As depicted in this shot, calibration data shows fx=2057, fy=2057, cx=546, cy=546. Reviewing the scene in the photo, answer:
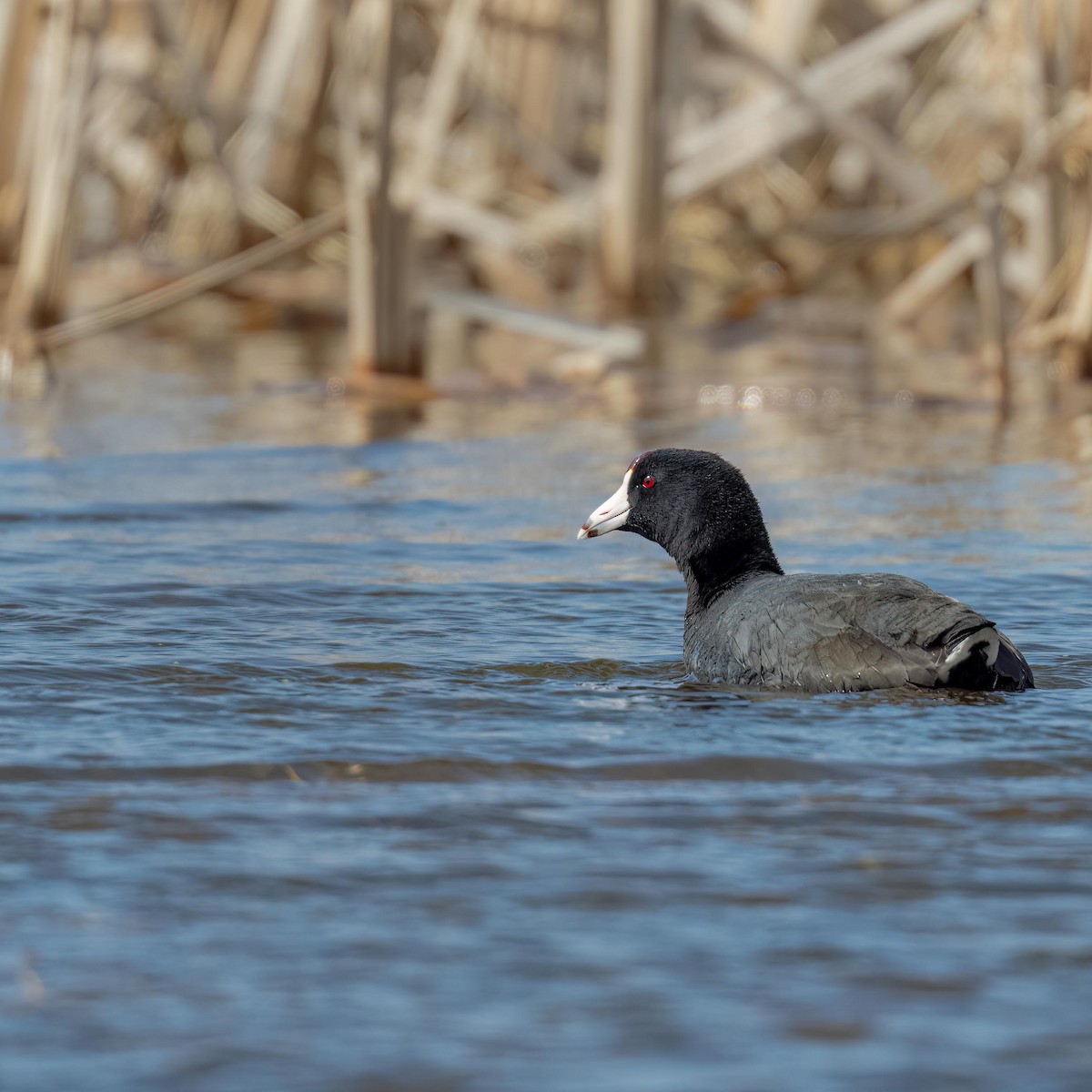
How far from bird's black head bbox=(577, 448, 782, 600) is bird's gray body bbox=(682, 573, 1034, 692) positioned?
0.35 m

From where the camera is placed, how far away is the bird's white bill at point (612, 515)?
5.44m

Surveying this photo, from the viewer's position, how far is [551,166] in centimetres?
1214

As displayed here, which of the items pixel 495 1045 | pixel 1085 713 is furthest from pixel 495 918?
pixel 1085 713

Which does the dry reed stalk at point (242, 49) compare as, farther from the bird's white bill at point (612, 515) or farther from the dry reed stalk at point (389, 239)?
the bird's white bill at point (612, 515)

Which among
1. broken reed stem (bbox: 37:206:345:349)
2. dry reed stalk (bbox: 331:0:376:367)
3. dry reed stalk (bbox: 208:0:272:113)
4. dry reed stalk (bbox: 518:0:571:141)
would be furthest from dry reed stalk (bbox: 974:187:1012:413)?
dry reed stalk (bbox: 208:0:272:113)

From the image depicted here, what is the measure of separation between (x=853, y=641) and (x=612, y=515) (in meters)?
1.18

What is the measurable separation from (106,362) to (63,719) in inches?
273

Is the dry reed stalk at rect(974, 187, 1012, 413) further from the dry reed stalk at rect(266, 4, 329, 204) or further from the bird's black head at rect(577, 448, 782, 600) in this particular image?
the dry reed stalk at rect(266, 4, 329, 204)

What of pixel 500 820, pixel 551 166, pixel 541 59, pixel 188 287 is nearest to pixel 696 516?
pixel 500 820

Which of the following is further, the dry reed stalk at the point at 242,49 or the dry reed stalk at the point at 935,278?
the dry reed stalk at the point at 242,49

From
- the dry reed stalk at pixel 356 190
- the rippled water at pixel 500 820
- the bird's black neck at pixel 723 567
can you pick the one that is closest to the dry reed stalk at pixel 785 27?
the dry reed stalk at pixel 356 190

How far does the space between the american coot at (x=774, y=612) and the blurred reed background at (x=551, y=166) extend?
3.45m

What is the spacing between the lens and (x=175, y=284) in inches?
352

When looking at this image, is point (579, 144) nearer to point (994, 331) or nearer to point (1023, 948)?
point (994, 331)
